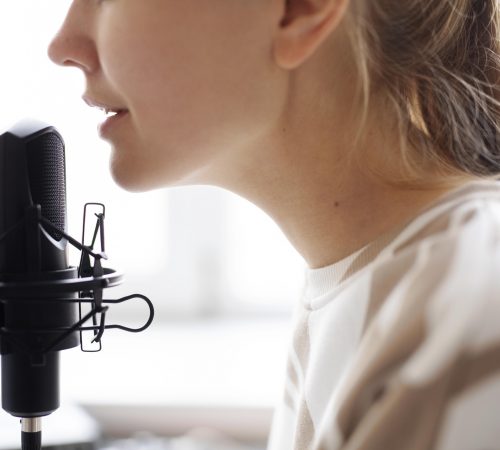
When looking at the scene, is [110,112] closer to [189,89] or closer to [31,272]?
[189,89]

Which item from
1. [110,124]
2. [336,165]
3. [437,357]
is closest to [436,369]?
[437,357]

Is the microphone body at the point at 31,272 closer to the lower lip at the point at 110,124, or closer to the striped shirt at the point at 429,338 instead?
the lower lip at the point at 110,124

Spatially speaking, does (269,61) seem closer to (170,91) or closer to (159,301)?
(170,91)

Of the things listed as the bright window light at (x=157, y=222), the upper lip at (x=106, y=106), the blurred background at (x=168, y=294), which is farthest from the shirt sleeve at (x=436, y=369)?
the bright window light at (x=157, y=222)

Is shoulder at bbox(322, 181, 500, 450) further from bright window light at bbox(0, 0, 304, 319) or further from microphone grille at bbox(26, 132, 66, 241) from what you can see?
bright window light at bbox(0, 0, 304, 319)

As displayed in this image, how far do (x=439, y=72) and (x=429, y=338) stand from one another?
322 millimetres

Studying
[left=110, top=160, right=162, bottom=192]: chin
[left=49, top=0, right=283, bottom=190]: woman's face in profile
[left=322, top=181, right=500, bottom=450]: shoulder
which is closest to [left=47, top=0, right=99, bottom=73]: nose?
[left=49, top=0, right=283, bottom=190]: woman's face in profile

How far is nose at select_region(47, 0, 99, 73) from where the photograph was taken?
844 mm

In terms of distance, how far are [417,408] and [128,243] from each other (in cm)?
137

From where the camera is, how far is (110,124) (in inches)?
33.3

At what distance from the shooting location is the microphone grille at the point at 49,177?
0.74 meters

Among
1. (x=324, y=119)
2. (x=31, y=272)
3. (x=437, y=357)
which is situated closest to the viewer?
(x=437, y=357)

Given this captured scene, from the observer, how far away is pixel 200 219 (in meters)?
1.93

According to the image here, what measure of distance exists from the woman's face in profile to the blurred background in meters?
0.72
